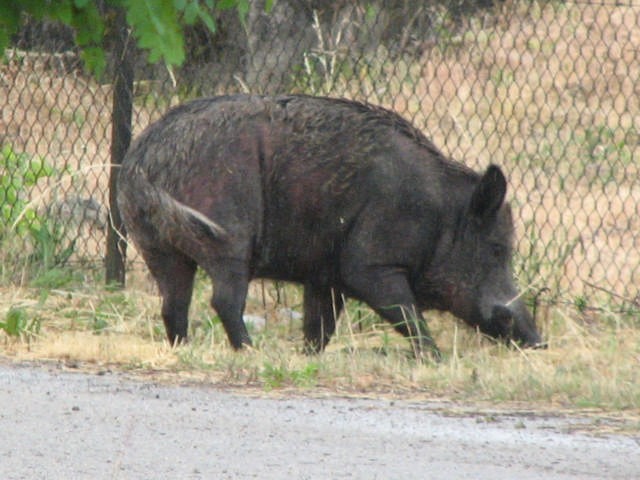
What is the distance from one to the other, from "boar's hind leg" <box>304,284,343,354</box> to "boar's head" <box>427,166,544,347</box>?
0.54m

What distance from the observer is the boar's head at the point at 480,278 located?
303 inches

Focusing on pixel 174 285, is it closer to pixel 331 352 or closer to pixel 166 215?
pixel 166 215

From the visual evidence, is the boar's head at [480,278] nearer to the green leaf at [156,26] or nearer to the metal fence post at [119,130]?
the metal fence post at [119,130]

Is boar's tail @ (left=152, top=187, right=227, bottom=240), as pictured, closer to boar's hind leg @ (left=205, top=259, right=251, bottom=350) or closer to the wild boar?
the wild boar

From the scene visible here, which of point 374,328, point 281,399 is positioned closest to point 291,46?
point 374,328

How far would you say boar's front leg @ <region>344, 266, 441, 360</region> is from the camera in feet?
24.3

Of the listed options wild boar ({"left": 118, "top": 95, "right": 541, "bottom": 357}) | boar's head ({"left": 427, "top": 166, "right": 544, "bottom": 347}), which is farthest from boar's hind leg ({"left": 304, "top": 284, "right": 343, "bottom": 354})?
boar's head ({"left": 427, "top": 166, "right": 544, "bottom": 347})

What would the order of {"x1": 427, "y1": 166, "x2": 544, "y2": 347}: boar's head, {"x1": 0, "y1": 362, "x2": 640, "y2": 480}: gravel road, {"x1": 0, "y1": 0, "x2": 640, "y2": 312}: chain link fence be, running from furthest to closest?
1. {"x1": 0, "y1": 0, "x2": 640, "y2": 312}: chain link fence
2. {"x1": 427, "y1": 166, "x2": 544, "y2": 347}: boar's head
3. {"x1": 0, "y1": 362, "x2": 640, "y2": 480}: gravel road

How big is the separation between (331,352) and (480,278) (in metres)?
0.92

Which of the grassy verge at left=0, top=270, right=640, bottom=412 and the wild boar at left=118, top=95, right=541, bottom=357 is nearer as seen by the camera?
the grassy verge at left=0, top=270, right=640, bottom=412

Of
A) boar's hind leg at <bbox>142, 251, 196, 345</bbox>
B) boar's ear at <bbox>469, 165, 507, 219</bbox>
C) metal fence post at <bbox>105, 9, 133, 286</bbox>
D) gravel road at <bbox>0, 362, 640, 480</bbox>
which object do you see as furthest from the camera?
metal fence post at <bbox>105, 9, 133, 286</bbox>

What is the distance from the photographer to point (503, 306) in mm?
7699

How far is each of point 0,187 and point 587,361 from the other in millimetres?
4397

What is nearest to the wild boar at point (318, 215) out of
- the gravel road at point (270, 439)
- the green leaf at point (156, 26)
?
the gravel road at point (270, 439)
